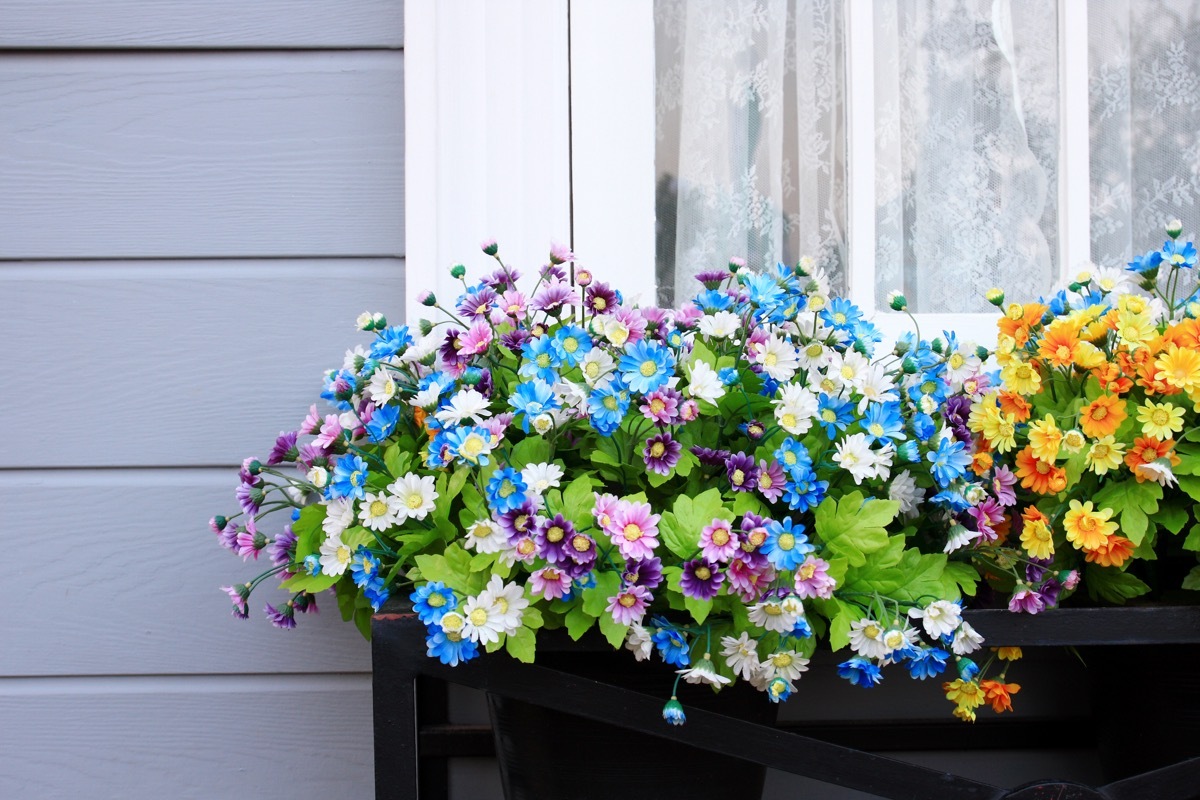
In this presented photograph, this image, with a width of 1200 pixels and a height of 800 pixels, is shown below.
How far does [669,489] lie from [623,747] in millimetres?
243

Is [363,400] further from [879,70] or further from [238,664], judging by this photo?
[879,70]

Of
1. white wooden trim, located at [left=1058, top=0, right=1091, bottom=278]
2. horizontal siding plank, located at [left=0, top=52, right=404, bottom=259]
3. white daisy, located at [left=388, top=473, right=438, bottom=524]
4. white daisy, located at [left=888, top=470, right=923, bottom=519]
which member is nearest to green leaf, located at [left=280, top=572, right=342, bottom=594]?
white daisy, located at [left=388, top=473, right=438, bottom=524]

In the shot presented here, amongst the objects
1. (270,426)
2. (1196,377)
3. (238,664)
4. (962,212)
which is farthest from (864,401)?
(238,664)

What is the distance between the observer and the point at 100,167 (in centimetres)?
106

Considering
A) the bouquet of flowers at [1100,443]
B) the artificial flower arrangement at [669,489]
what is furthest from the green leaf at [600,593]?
the bouquet of flowers at [1100,443]

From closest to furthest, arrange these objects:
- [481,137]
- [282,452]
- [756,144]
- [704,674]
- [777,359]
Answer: [704,674]
[777,359]
[282,452]
[481,137]
[756,144]

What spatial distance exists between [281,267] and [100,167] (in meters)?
0.25

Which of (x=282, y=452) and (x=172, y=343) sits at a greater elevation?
(x=172, y=343)

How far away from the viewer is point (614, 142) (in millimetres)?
1086

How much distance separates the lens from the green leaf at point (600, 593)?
0.71m

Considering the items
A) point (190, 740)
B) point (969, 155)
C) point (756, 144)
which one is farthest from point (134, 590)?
point (969, 155)

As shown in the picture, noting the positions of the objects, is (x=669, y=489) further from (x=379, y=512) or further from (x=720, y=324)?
(x=379, y=512)

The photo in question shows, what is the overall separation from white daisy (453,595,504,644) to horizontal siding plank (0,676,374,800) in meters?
0.42

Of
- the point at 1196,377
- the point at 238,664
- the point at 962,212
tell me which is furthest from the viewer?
the point at 962,212
